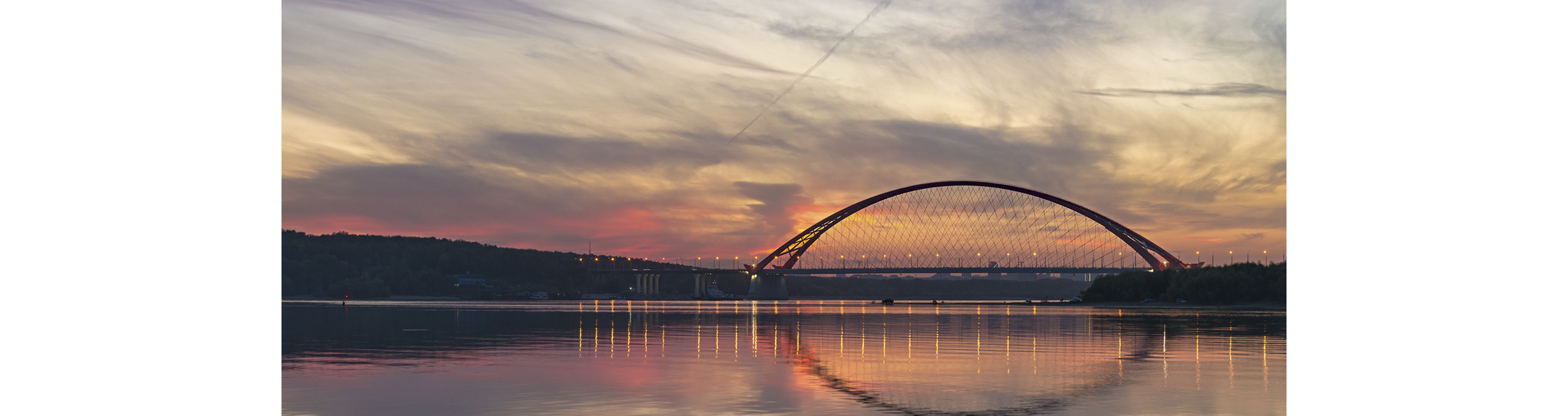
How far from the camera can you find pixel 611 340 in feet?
145

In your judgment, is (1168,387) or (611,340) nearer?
(1168,387)

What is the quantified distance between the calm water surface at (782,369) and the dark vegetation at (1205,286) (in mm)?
70324

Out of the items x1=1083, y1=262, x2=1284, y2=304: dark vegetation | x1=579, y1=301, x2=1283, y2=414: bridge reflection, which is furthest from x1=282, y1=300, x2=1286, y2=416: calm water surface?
x1=1083, y1=262, x2=1284, y2=304: dark vegetation

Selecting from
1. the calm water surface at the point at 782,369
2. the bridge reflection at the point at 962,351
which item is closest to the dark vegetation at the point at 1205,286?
the bridge reflection at the point at 962,351

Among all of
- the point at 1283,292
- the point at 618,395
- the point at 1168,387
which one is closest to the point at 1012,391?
the point at 1168,387

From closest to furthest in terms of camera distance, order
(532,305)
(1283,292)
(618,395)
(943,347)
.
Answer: (618,395) < (943,347) < (1283,292) < (532,305)

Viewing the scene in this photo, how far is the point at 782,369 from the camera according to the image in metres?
29.9

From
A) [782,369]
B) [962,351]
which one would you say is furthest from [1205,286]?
[782,369]

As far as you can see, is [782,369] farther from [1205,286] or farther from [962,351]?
[1205,286]

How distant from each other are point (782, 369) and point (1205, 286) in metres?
114

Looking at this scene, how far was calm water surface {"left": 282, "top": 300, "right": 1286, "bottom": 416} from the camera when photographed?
2191 cm
